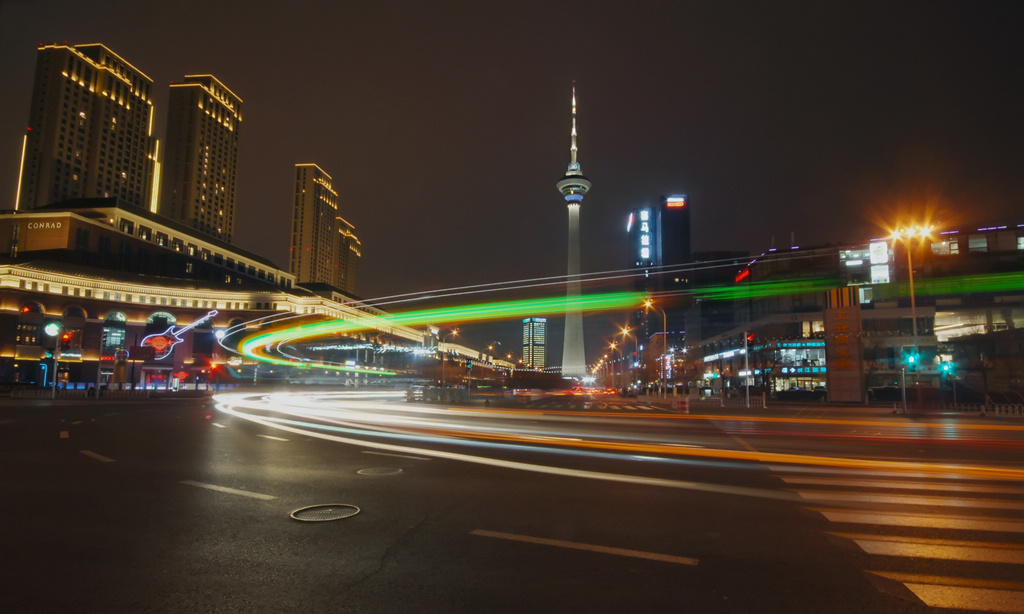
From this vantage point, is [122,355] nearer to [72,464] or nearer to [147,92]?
[72,464]

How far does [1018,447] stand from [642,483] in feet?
46.4

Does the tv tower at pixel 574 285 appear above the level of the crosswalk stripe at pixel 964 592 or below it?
above

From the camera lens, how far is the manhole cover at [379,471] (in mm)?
11031

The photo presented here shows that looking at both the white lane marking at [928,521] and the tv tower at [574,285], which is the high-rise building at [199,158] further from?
the white lane marking at [928,521]

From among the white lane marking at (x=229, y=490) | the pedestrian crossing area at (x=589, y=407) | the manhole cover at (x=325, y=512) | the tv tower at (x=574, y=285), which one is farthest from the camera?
the tv tower at (x=574, y=285)

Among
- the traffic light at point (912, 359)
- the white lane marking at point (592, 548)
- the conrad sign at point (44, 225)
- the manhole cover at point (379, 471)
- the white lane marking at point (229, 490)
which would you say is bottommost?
the white lane marking at point (229, 490)

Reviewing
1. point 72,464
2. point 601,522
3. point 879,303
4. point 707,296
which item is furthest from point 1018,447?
point 707,296

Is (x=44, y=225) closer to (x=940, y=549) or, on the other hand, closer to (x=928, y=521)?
(x=928, y=521)

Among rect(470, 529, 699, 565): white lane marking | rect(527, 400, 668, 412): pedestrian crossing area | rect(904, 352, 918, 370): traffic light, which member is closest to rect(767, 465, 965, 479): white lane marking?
rect(470, 529, 699, 565): white lane marking

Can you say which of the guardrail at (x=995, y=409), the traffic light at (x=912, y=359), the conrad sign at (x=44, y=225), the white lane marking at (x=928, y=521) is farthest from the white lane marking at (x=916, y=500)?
the conrad sign at (x=44, y=225)

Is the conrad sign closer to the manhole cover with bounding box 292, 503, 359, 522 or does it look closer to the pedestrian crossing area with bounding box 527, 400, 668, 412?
the pedestrian crossing area with bounding box 527, 400, 668, 412

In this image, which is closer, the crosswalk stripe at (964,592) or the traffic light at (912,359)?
the crosswalk stripe at (964,592)

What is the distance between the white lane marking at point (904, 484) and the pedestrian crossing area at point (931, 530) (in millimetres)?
17

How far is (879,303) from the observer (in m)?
79.3
